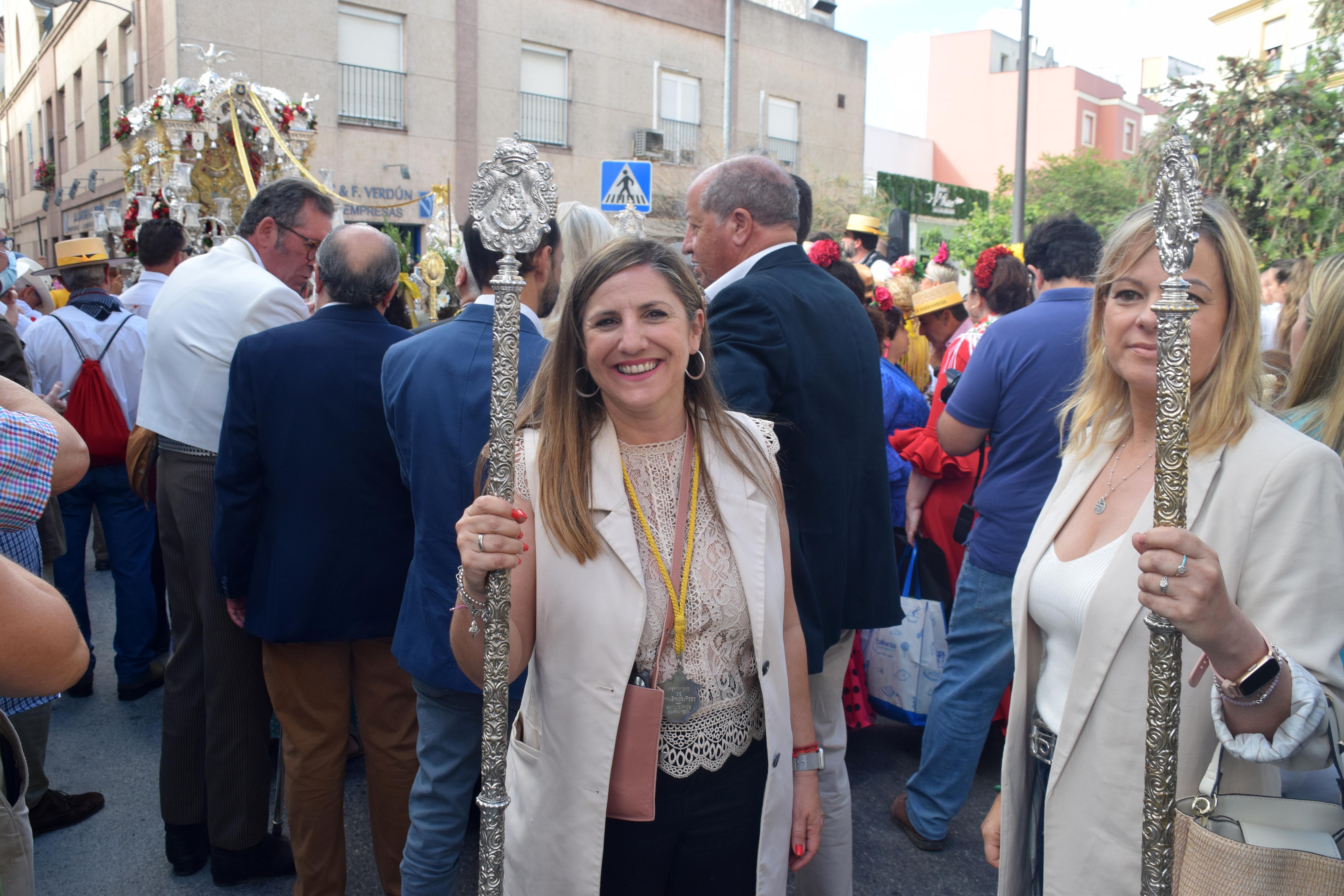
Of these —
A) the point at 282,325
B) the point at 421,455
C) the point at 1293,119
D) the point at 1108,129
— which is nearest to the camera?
the point at 421,455

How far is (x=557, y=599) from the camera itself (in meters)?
1.96

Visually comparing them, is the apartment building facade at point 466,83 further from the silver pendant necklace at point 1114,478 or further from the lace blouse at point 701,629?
the silver pendant necklace at point 1114,478

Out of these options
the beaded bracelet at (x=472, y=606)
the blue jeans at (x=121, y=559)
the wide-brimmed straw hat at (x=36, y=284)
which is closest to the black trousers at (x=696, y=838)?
the beaded bracelet at (x=472, y=606)

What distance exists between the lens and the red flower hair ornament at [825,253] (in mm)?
5328

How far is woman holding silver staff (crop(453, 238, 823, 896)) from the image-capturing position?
6.37 feet

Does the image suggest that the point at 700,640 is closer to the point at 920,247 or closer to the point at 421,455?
the point at 421,455

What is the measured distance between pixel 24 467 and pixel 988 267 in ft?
14.2

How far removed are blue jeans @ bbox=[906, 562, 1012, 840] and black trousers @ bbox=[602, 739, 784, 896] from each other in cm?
171

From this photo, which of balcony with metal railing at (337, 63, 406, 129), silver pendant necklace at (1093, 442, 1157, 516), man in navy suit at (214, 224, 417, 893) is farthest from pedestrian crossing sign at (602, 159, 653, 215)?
balcony with metal railing at (337, 63, 406, 129)

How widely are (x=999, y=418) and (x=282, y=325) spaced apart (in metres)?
2.56

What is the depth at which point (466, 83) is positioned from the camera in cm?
1939

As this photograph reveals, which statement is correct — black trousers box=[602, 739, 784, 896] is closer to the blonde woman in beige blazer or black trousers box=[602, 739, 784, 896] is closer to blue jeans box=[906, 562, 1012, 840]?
the blonde woman in beige blazer

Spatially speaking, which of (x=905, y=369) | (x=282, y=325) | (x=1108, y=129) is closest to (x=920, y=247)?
(x=905, y=369)

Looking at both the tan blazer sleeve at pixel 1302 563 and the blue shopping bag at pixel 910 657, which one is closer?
the tan blazer sleeve at pixel 1302 563
